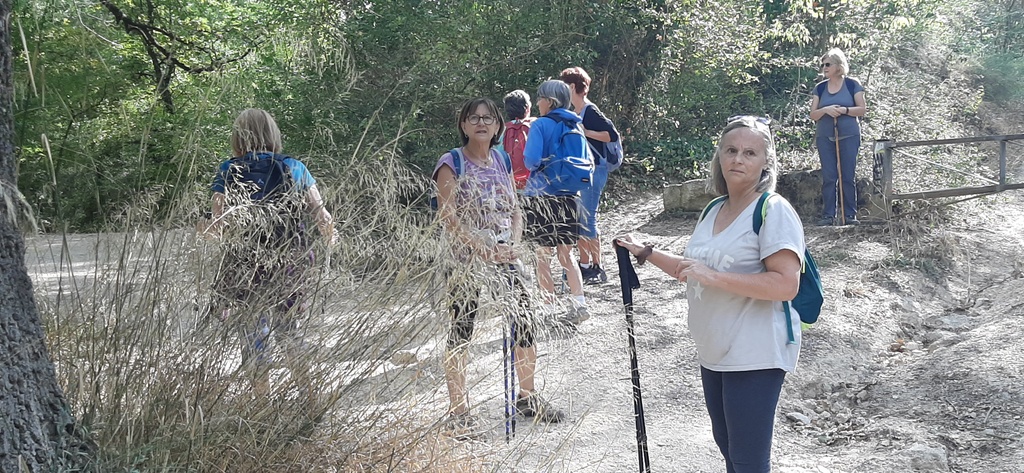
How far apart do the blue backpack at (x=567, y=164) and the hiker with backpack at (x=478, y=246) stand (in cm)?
153

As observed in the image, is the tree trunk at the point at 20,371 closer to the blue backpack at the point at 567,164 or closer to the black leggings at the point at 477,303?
the black leggings at the point at 477,303

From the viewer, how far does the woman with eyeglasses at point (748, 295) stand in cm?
293

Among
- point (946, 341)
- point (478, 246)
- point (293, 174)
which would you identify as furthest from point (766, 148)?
point (946, 341)

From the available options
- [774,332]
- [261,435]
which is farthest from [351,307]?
[774,332]

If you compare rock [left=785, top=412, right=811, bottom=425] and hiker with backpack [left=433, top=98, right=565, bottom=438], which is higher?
hiker with backpack [left=433, top=98, right=565, bottom=438]

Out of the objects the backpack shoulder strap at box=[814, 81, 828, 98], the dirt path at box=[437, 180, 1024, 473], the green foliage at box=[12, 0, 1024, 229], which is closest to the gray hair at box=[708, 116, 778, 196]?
the dirt path at box=[437, 180, 1024, 473]

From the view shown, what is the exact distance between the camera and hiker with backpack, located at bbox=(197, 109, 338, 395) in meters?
3.19

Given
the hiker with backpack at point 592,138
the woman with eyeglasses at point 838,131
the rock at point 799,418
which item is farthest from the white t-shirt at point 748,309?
the woman with eyeglasses at point 838,131

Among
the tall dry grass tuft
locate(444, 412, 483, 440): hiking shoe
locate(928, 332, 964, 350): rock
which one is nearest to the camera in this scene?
the tall dry grass tuft

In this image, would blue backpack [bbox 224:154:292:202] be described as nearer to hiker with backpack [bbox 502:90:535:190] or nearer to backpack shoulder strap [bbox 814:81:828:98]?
hiker with backpack [bbox 502:90:535:190]

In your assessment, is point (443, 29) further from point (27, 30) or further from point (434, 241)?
point (434, 241)

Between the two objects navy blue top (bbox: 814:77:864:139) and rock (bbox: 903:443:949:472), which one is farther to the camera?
navy blue top (bbox: 814:77:864:139)

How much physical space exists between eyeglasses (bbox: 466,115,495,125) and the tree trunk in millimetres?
2233

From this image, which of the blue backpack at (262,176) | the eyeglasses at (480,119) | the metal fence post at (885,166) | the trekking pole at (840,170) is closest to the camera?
the blue backpack at (262,176)
